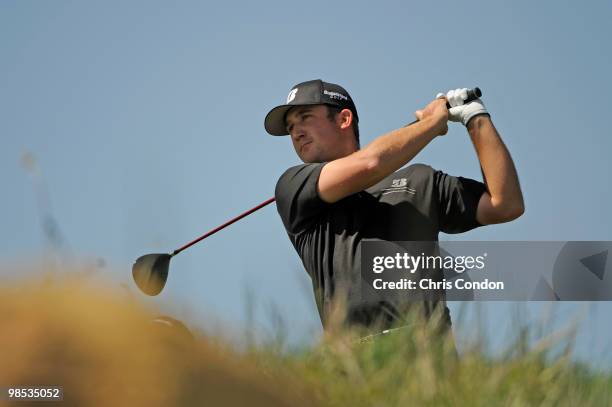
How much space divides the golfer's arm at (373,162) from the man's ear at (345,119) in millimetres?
956

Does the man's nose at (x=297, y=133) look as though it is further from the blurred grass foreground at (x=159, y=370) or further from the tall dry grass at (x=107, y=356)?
the tall dry grass at (x=107, y=356)

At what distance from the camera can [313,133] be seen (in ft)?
16.8

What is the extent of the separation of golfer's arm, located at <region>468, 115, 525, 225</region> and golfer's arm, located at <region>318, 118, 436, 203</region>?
289 millimetres

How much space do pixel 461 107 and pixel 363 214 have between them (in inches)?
32.7

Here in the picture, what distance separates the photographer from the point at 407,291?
13.2 feet

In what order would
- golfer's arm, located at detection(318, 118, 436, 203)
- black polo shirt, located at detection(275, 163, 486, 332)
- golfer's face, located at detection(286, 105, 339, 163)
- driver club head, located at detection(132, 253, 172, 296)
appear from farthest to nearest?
golfer's face, located at detection(286, 105, 339, 163), black polo shirt, located at detection(275, 163, 486, 332), golfer's arm, located at detection(318, 118, 436, 203), driver club head, located at detection(132, 253, 172, 296)

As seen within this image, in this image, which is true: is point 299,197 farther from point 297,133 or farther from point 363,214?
point 297,133

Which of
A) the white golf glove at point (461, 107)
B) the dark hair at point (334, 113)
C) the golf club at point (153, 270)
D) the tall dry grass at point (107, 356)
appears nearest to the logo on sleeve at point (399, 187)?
the white golf glove at point (461, 107)

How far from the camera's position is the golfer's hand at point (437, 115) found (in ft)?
14.5

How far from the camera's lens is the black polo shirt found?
14.2ft

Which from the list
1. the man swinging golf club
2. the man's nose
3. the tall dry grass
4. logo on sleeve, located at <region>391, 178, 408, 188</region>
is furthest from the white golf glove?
the tall dry grass

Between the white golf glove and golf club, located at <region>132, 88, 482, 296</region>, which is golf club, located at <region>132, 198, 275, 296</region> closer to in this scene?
golf club, located at <region>132, 88, 482, 296</region>

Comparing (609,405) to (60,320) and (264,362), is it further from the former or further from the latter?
(60,320)

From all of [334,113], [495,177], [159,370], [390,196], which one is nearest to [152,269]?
[390,196]
